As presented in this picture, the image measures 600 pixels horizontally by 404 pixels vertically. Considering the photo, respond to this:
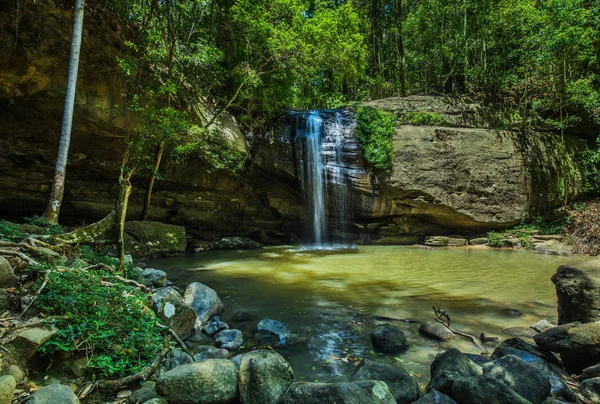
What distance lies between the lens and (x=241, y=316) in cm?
412

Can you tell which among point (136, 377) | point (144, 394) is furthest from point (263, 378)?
point (136, 377)

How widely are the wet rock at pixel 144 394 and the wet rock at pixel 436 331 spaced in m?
2.78

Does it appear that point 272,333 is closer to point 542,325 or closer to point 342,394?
point 342,394

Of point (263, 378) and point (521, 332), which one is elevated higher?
point (263, 378)

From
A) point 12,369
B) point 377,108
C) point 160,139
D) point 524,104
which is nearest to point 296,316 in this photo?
point 12,369

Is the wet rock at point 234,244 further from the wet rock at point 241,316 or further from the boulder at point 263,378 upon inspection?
the boulder at point 263,378

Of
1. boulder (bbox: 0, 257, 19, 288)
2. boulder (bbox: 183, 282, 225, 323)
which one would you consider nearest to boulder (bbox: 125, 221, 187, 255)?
boulder (bbox: 183, 282, 225, 323)

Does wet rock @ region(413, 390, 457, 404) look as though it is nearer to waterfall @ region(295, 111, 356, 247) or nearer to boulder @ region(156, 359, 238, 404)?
boulder @ region(156, 359, 238, 404)

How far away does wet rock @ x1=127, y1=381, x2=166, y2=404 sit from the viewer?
207 centimetres

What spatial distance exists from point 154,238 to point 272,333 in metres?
7.10

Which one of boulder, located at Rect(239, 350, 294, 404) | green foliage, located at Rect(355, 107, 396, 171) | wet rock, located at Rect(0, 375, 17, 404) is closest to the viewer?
wet rock, located at Rect(0, 375, 17, 404)

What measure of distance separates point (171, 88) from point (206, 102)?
132 inches

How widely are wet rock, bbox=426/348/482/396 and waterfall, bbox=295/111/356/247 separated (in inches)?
418

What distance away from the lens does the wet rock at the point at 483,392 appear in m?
1.98
